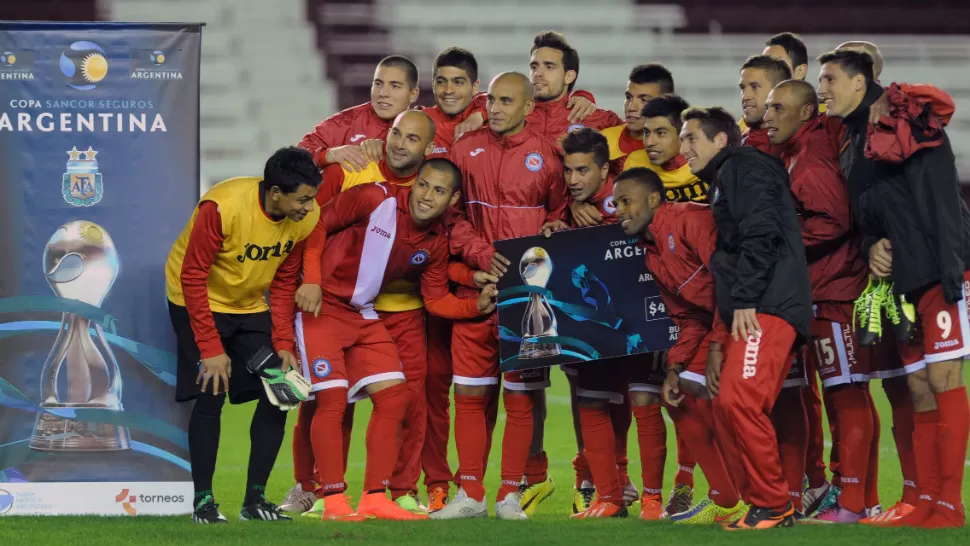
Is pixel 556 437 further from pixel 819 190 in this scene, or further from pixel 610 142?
pixel 819 190

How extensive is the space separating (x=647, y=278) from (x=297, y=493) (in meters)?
1.97

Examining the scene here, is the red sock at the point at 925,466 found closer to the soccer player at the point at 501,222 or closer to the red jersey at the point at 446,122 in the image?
the soccer player at the point at 501,222

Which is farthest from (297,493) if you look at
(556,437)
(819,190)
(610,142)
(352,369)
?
(556,437)

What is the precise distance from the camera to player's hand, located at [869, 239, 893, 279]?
5176 mm

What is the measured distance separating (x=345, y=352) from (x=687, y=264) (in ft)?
5.23

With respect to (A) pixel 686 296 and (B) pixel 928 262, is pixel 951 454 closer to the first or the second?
(B) pixel 928 262

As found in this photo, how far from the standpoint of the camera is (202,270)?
5422 millimetres

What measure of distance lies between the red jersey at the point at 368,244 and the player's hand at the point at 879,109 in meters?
1.92

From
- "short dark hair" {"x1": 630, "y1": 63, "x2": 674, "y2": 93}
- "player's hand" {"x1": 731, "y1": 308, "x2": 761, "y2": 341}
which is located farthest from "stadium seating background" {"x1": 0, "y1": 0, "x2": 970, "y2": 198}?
"player's hand" {"x1": 731, "y1": 308, "x2": 761, "y2": 341}

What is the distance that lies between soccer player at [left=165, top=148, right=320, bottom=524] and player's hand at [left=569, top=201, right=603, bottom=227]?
1209 mm

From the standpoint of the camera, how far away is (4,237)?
5.70 metres

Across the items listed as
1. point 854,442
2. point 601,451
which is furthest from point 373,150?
point 854,442

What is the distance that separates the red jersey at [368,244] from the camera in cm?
595

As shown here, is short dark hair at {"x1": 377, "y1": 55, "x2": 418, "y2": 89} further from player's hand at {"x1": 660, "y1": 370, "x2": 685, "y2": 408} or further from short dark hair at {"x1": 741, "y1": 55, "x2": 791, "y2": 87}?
player's hand at {"x1": 660, "y1": 370, "x2": 685, "y2": 408}
